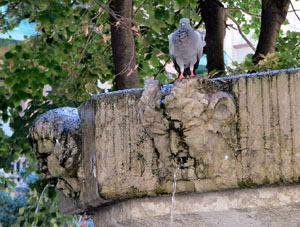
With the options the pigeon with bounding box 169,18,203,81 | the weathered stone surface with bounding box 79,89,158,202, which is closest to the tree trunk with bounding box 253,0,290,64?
the pigeon with bounding box 169,18,203,81

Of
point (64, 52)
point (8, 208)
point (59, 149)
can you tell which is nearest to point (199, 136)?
point (59, 149)

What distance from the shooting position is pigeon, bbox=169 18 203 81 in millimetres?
3340

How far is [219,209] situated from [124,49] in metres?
3.07

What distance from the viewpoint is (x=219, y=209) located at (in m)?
3.04

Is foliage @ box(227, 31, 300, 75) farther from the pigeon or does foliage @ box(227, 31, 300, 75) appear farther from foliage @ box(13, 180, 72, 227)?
foliage @ box(13, 180, 72, 227)

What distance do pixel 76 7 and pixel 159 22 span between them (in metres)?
1.40

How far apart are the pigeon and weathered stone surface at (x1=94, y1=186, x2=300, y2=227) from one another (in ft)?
2.18

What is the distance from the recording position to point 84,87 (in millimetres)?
7688

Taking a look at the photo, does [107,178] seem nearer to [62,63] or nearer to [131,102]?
[131,102]

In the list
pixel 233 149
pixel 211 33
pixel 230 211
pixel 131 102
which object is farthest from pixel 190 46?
pixel 211 33

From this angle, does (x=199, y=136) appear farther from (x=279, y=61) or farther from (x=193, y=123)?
(x=279, y=61)

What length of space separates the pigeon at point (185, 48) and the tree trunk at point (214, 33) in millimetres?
2819

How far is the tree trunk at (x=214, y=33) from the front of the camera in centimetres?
624

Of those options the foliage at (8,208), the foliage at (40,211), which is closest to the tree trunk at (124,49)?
the foliage at (40,211)
